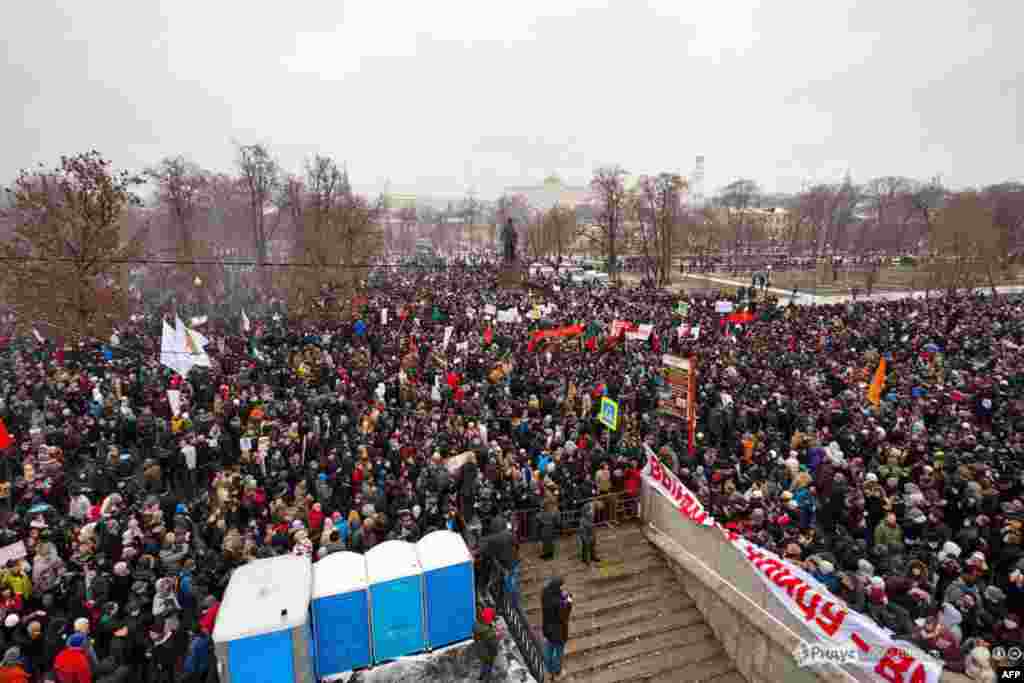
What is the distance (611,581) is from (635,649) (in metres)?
1.25

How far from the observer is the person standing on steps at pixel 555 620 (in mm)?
7344

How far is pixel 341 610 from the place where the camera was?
739 cm

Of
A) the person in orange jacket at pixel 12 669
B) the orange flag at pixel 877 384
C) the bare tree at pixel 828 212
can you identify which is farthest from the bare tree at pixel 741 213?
the person in orange jacket at pixel 12 669

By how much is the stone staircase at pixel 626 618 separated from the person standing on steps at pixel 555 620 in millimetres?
368

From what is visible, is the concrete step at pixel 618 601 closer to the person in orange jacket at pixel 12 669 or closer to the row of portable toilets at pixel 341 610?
the row of portable toilets at pixel 341 610

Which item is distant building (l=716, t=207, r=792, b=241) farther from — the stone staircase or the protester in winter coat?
the protester in winter coat

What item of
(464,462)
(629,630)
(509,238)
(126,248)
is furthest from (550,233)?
(629,630)

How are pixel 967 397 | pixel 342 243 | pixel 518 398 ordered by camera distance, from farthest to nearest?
pixel 342 243 < pixel 518 398 < pixel 967 397

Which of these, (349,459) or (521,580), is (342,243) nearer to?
(349,459)

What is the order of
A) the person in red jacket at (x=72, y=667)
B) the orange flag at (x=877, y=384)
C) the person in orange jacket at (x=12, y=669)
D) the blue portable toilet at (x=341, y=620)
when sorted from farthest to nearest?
1. the orange flag at (x=877, y=384)
2. the blue portable toilet at (x=341, y=620)
3. the person in red jacket at (x=72, y=667)
4. the person in orange jacket at (x=12, y=669)

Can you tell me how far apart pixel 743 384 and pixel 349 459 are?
38.2 feet

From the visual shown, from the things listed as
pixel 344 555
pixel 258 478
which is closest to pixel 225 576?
pixel 344 555

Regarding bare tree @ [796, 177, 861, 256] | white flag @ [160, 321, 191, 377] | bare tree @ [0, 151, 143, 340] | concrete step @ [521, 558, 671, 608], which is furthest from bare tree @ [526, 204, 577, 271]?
concrete step @ [521, 558, 671, 608]

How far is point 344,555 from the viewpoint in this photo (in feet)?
26.2
